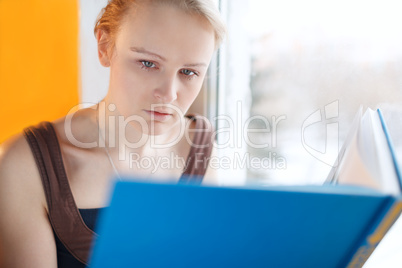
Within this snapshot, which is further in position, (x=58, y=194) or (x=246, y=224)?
(x=58, y=194)

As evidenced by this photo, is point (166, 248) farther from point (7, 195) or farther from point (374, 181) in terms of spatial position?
point (7, 195)

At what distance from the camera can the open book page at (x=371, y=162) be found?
1.09 feet

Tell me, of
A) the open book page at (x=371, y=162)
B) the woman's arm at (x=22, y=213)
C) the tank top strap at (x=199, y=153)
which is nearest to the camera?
the open book page at (x=371, y=162)

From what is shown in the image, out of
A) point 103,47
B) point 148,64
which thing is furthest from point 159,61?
point 103,47

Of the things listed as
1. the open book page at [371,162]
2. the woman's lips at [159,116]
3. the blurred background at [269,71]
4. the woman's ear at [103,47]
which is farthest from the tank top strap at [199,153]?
the open book page at [371,162]

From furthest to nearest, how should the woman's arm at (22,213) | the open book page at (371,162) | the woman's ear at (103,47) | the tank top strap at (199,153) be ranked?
the tank top strap at (199,153) → the woman's ear at (103,47) → the woman's arm at (22,213) → the open book page at (371,162)

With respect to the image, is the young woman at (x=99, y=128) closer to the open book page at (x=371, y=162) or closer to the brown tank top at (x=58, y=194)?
the brown tank top at (x=58, y=194)

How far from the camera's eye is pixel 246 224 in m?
0.38

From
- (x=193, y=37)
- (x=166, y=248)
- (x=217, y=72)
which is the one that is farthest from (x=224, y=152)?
(x=166, y=248)

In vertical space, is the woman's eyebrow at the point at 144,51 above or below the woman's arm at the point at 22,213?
above

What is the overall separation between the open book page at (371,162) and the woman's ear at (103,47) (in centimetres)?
50

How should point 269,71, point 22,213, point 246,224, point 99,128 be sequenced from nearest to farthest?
point 246,224 → point 22,213 → point 99,128 → point 269,71

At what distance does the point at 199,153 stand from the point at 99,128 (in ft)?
0.86

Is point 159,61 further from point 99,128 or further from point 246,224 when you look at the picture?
point 246,224
